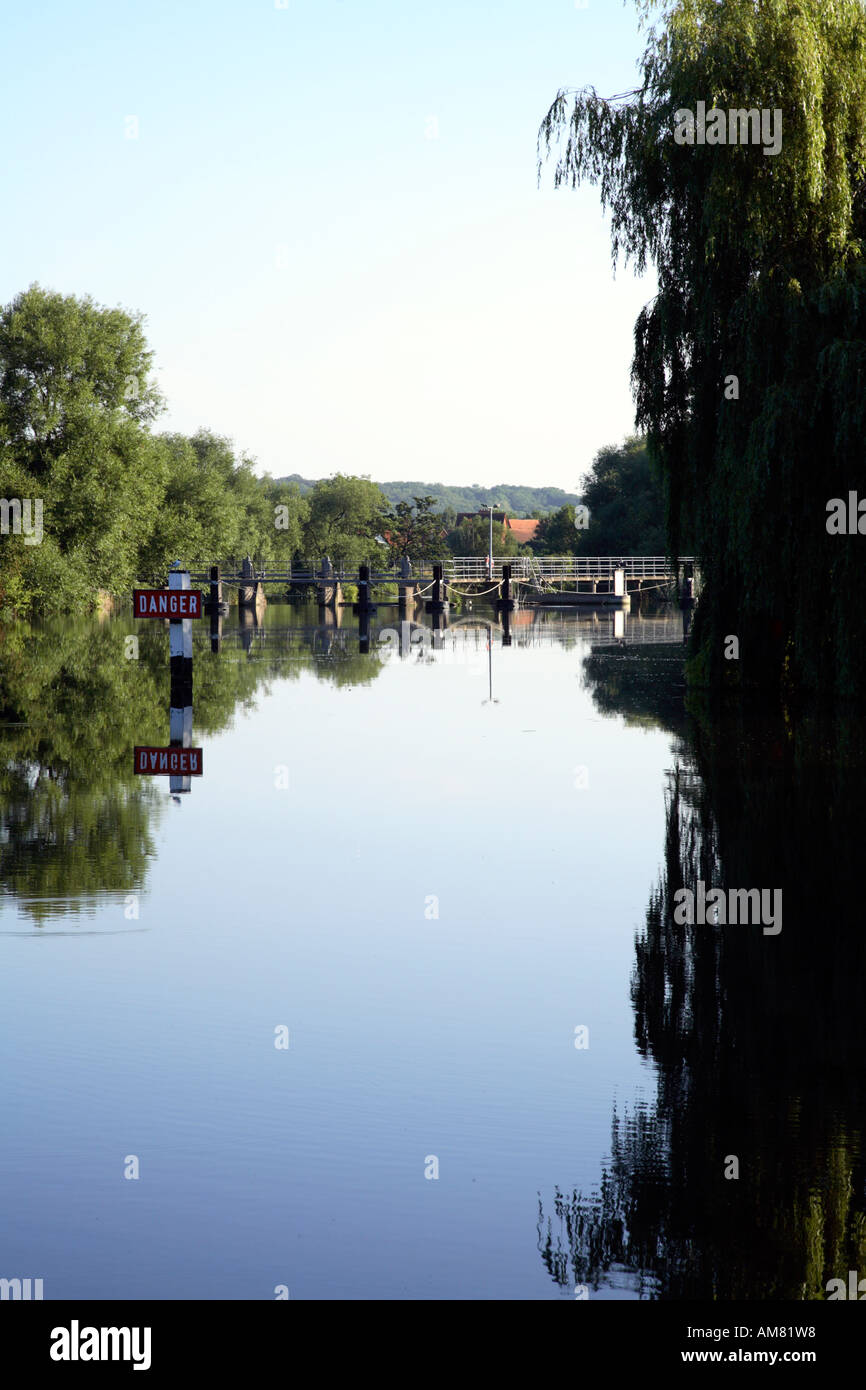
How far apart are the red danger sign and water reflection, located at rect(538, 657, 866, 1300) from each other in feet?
22.9

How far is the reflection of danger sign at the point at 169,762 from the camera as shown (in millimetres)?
14477

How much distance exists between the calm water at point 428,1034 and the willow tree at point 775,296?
4761mm

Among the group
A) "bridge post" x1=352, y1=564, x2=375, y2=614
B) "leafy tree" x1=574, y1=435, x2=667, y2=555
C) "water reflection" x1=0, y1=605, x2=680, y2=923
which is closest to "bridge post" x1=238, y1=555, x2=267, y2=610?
"bridge post" x1=352, y1=564, x2=375, y2=614

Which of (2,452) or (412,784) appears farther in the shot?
(2,452)

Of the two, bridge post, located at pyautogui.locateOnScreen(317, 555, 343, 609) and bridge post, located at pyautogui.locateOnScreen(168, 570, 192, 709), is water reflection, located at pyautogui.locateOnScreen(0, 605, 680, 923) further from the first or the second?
bridge post, located at pyautogui.locateOnScreen(317, 555, 343, 609)

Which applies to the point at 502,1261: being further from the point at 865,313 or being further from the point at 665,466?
the point at 665,466

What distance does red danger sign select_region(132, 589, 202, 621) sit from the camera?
15.8 m

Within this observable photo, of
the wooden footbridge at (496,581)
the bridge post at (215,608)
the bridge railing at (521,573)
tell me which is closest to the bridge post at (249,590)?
the wooden footbridge at (496,581)

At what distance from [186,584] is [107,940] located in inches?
398

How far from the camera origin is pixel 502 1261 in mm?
4277

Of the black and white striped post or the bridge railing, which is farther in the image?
the bridge railing

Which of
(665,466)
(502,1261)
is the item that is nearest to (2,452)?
(665,466)

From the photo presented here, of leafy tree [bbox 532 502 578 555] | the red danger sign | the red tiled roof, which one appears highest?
the red tiled roof

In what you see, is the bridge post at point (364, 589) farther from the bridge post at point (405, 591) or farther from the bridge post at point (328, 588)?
the bridge post at point (328, 588)
